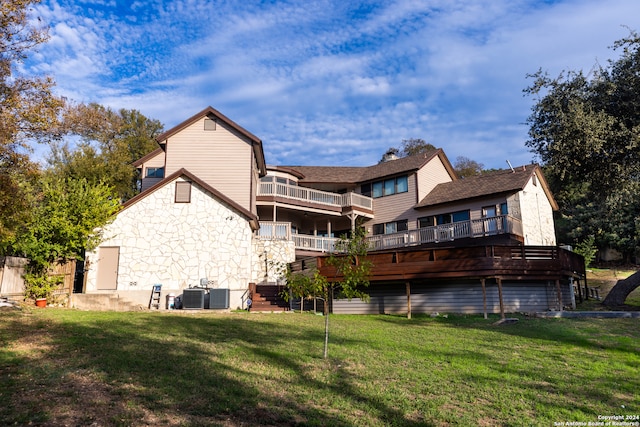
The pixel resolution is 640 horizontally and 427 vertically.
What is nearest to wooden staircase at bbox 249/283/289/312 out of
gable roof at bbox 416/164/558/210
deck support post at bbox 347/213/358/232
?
deck support post at bbox 347/213/358/232

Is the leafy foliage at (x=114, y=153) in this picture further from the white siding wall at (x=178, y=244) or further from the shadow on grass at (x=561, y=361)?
the shadow on grass at (x=561, y=361)

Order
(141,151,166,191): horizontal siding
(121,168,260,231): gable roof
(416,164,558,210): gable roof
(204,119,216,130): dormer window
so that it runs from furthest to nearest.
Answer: (141,151,166,191): horizontal siding, (204,119,216,130): dormer window, (416,164,558,210): gable roof, (121,168,260,231): gable roof

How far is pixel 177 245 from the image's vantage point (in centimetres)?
2167

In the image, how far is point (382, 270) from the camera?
61.2 feet

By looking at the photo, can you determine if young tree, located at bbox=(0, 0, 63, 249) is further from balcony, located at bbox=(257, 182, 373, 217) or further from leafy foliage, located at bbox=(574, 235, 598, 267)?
leafy foliage, located at bbox=(574, 235, 598, 267)

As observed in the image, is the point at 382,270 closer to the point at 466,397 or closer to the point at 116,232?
the point at 466,397

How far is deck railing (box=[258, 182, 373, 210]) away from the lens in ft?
96.1

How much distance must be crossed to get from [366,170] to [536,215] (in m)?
13.0

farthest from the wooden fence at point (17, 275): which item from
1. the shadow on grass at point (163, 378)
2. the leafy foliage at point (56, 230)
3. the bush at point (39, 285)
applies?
the shadow on grass at point (163, 378)

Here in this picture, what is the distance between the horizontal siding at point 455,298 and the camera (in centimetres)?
1839

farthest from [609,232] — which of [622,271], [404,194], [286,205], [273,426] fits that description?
[273,426]

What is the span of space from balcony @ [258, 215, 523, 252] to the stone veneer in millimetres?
3709

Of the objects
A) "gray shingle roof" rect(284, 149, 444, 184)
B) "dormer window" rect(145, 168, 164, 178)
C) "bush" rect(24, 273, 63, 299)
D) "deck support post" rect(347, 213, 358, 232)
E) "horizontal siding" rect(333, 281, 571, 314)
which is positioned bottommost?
"horizontal siding" rect(333, 281, 571, 314)

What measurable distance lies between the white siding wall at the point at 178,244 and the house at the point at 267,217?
0.05m
